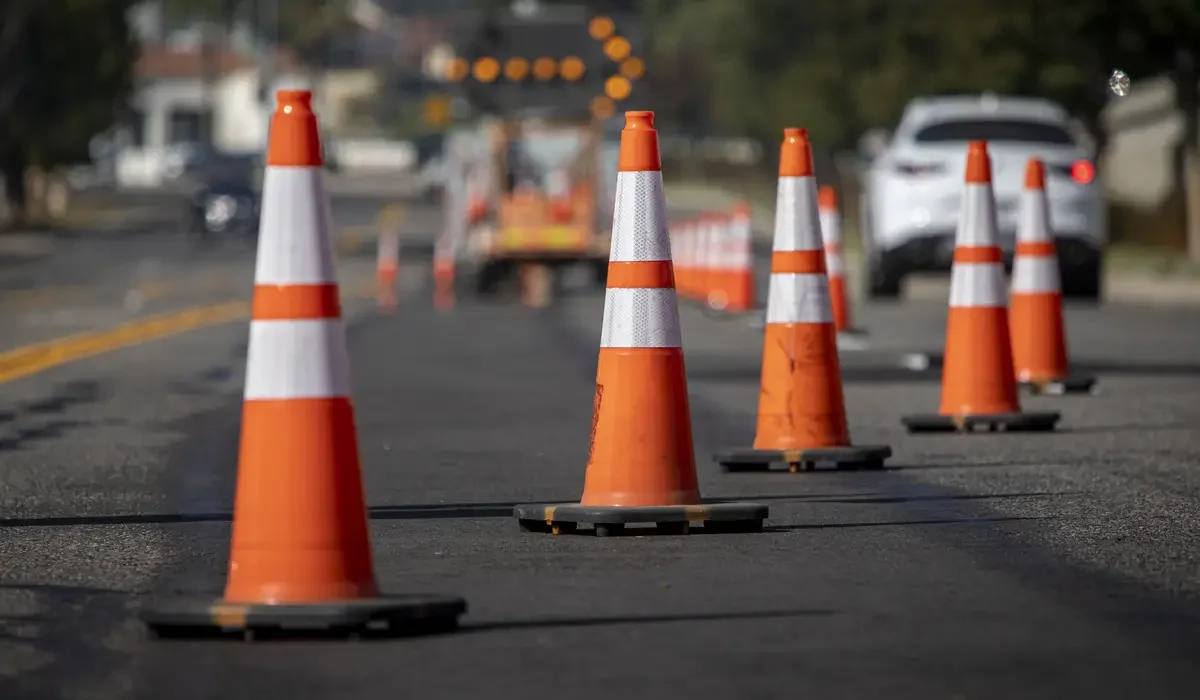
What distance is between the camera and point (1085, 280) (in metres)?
25.9

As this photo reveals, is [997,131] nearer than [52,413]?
No

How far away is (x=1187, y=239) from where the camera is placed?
129ft

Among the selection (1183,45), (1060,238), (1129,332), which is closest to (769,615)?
(1129,332)

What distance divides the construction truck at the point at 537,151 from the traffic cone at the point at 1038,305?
52.4 ft

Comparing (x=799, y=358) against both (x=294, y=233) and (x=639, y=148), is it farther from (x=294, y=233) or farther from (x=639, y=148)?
(x=294, y=233)

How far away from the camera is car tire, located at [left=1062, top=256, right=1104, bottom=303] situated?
25.6 m

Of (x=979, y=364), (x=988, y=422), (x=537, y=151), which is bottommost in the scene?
(x=988, y=422)

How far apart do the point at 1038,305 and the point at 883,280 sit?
40.6ft

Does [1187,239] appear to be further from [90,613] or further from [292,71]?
[292,71]

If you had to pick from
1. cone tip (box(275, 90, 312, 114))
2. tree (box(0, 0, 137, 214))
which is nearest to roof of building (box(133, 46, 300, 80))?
tree (box(0, 0, 137, 214))

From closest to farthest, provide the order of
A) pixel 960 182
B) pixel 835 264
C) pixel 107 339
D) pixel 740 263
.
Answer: pixel 835 264
pixel 107 339
pixel 960 182
pixel 740 263

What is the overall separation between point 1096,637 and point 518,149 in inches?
1012

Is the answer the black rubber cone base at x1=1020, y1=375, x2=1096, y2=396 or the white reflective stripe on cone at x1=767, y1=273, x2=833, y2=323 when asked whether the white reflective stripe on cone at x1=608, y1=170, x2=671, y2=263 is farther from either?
the black rubber cone base at x1=1020, y1=375, x2=1096, y2=396

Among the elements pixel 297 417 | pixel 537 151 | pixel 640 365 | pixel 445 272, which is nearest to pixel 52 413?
pixel 640 365
